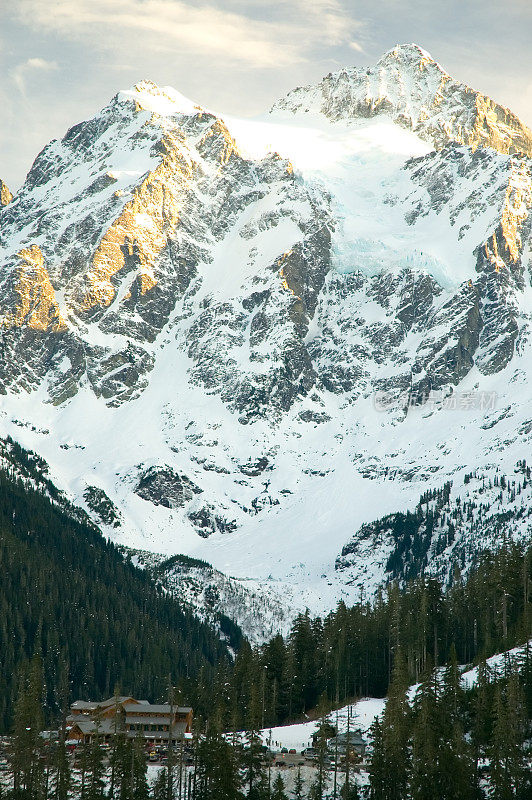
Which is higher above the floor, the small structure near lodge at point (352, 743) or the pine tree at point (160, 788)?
the small structure near lodge at point (352, 743)

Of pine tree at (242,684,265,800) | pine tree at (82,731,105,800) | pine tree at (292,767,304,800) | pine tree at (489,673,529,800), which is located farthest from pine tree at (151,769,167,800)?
pine tree at (489,673,529,800)

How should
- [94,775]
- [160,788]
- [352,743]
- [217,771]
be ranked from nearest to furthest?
[217,771], [94,775], [160,788], [352,743]

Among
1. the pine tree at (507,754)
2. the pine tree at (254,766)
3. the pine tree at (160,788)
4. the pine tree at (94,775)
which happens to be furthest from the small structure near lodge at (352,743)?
the pine tree at (94,775)

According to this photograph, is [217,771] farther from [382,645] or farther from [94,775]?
[382,645]

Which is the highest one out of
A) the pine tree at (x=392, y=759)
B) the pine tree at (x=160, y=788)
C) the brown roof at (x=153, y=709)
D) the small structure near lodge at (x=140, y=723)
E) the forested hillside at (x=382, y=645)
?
the forested hillside at (x=382, y=645)

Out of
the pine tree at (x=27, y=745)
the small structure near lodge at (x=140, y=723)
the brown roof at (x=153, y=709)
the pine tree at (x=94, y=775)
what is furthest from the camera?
the brown roof at (x=153, y=709)

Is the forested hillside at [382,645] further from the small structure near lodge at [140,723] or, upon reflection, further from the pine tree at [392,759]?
the pine tree at [392,759]

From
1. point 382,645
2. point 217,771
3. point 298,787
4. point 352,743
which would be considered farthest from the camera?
point 382,645

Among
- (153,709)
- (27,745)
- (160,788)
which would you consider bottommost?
(160,788)

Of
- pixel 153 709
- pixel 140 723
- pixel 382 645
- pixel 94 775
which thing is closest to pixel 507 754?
pixel 94 775

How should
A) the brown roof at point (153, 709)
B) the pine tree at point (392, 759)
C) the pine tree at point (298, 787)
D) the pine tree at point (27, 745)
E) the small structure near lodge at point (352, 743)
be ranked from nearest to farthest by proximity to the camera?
1. the pine tree at point (392, 759)
2. the pine tree at point (27, 745)
3. the pine tree at point (298, 787)
4. the small structure near lodge at point (352, 743)
5. the brown roof at point (153, 709)

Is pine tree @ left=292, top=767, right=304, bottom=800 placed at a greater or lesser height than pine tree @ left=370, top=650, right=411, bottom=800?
lesser

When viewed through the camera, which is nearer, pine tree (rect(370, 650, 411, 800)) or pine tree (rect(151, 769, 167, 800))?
pine tree (rect(370, 650, 411, 800))

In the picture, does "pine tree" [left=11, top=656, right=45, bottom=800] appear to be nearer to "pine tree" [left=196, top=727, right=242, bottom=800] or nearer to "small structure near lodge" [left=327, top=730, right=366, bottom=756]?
"pine tree" [left=196, top=727, right=242, bottom=800]
